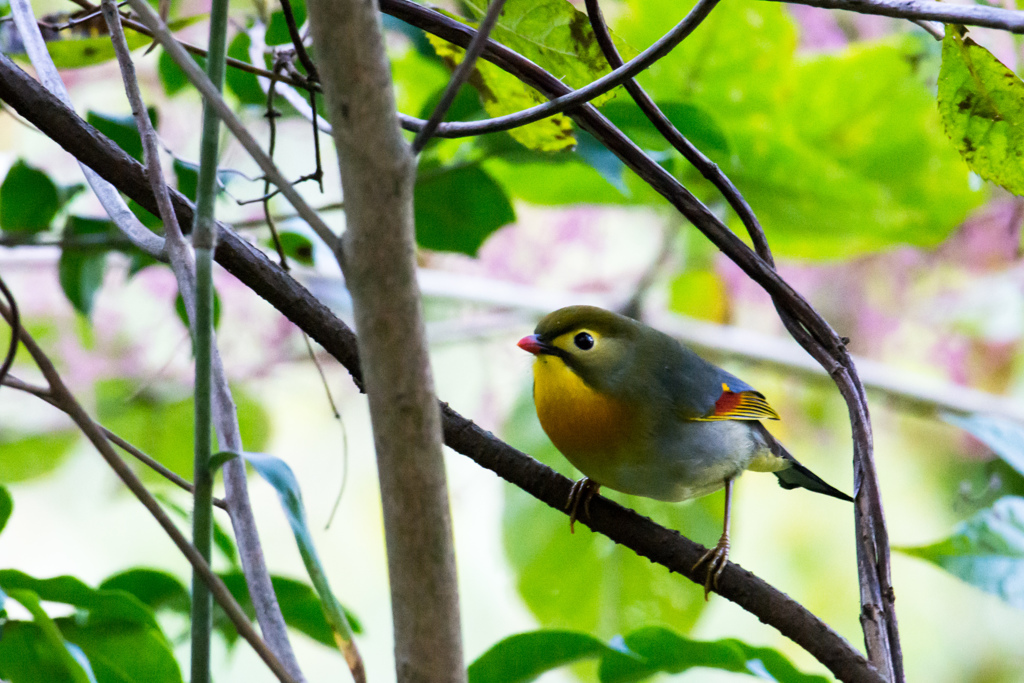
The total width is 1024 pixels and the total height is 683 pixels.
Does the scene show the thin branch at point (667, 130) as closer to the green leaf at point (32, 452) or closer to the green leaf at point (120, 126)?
the green leaf at point (120, 126)

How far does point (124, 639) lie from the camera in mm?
677

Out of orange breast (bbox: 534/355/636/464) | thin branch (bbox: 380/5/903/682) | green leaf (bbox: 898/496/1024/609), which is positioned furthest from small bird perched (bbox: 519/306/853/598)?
thin branch (bbox: 380/5/903/682)

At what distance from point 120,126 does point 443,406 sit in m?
0.58

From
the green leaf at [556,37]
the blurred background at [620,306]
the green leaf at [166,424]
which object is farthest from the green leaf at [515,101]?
the green leaf at [166,424]

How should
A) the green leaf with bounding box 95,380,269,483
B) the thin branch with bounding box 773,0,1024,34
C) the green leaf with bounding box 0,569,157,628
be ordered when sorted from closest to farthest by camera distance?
the thin branch with bounding box 773,0,1024,34 → the green leaf with bounding box 0,569,157,628 → the green leaf with bounding box 95,380,269,483

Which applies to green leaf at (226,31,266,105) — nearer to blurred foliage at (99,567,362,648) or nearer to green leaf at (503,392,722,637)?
blurred foliage at (99,567,362,648)

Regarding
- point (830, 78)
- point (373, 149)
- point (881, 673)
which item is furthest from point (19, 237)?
point (830, 78)

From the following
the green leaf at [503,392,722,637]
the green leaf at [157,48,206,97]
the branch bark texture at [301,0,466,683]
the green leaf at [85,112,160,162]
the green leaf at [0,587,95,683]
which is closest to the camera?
the branch bark texture at [301,0,466,683]

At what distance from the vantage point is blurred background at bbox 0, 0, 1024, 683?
1.10m

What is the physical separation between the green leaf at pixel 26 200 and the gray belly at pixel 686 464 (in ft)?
2.29

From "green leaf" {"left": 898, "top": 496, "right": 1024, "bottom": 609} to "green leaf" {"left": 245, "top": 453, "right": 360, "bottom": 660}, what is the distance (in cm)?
68

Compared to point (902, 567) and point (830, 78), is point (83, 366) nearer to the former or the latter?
point (830, 78)

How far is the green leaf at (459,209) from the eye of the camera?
3.54ft

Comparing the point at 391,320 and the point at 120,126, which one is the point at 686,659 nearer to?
the point at 391,320
